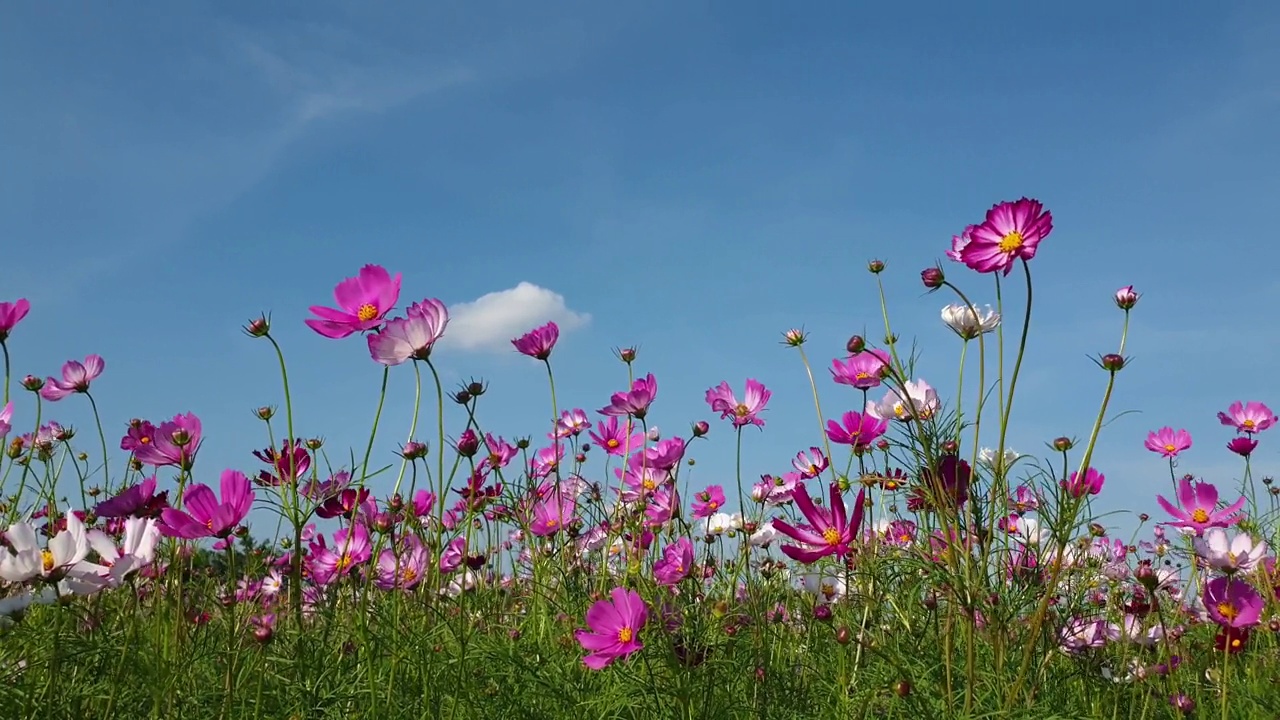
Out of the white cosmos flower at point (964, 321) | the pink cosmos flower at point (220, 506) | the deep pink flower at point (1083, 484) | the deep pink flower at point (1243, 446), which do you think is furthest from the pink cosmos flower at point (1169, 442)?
the pink cosmos flower at point (220, 506)

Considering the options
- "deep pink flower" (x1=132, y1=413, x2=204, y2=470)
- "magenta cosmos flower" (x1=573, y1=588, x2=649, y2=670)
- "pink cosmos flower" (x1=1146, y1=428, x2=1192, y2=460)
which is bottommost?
"magenta cosmos flower" (x1=573, y1=588, x2=649, y2=670)

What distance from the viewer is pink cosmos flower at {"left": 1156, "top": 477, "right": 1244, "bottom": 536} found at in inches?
93.7

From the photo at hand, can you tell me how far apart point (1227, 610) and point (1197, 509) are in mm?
538

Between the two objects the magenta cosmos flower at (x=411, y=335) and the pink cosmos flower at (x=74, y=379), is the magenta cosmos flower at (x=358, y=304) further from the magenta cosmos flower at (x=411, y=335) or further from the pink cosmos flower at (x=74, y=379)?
the pink cosmos flower at (x=74, y=379)

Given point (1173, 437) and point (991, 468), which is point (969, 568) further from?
point (1173, 437)

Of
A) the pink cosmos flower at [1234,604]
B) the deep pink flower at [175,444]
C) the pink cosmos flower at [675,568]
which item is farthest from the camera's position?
the pink cosmos flower at [675,568]

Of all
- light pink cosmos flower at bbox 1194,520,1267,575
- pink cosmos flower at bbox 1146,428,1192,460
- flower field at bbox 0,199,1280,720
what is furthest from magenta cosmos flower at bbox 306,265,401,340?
pink cosmos flower at bbox 1146,428,1192,460

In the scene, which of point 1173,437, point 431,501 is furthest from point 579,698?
point 1173,437

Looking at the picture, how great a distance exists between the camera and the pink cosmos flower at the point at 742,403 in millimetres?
2947

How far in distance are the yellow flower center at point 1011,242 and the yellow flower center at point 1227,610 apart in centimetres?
90

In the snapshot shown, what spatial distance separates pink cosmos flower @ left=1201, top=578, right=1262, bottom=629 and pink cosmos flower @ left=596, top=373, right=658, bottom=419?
4.62ft

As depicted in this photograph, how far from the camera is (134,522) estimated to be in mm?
1574

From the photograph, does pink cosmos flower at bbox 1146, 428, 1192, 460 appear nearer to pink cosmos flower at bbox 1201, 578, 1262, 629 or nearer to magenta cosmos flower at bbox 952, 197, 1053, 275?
pink cosmos flower at bbox 1201, 578, 1262, 629

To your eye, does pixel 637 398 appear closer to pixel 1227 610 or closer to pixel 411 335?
pixel 411 335
